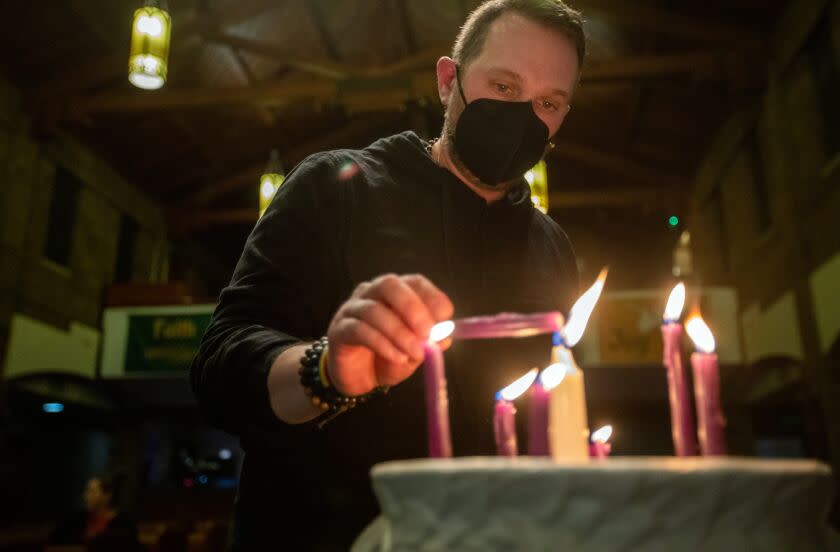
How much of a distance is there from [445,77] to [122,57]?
996 cm

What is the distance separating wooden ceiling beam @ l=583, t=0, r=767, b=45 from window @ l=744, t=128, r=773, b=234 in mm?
1583

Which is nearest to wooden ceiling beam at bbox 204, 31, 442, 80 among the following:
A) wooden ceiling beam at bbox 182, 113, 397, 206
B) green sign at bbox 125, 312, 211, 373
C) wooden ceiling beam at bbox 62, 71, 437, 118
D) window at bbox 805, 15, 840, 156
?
wooden ceiling beam at bbox 62, 71, 437, 118

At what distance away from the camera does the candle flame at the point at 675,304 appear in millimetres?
718

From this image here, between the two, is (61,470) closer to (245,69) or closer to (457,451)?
(245,69)

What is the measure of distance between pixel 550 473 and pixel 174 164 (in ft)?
44.9

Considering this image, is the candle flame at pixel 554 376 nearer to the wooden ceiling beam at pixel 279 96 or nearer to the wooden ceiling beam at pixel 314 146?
the wooden ceiling beam at pixel 279 96

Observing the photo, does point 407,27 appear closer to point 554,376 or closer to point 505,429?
point 505,429

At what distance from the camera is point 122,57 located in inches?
399

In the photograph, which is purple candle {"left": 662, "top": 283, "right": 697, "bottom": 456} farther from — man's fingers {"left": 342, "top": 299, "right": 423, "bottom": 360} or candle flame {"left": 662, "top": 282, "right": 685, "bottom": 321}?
man's fingers {"left": 342, "top": 299, "right": 423, "bottom": 360}

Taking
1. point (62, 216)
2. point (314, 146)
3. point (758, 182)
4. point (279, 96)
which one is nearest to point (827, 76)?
point (758, 182)

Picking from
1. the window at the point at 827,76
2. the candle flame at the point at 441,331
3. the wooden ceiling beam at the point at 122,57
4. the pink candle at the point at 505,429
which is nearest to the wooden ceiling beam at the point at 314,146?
the wooden ceiling beam at the point at 122,57

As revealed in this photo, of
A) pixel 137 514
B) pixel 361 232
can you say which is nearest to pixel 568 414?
pixel 361 232

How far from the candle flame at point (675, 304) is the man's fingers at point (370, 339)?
27 cm

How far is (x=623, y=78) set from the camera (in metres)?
9.78
